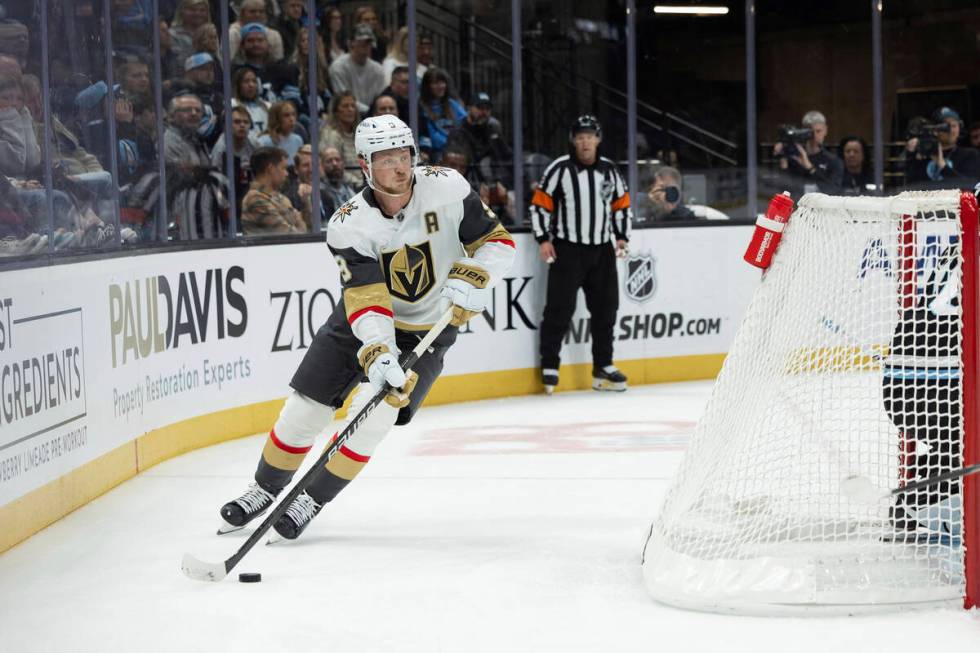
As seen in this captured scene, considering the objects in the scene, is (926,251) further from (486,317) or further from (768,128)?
(768,128)

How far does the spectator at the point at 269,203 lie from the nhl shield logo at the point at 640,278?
181cm

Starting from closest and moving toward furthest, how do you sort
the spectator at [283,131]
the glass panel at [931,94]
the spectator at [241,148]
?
the spectator at [241,148] → the spectator at [283,131] → the glass panel at [931,94]

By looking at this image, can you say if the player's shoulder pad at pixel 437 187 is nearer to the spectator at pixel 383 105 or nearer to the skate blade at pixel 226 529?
the skate blade at pixel 226 529

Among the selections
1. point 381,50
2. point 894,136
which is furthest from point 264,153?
point 894,136

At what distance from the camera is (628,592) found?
301 cm

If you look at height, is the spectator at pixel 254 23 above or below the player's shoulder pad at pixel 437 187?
above

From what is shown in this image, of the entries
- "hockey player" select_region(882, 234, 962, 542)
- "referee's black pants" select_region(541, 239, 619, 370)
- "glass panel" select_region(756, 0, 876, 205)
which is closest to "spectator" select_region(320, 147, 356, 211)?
"referee's black pants" select_region(541, 239, 619, 370)

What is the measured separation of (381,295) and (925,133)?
211 inches

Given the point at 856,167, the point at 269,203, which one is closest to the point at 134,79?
the point at 269,203

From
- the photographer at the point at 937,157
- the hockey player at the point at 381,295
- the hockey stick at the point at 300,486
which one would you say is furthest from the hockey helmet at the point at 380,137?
the photographer at the point at 937,157

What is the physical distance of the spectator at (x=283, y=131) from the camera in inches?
230

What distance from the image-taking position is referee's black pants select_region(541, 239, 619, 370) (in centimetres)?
648

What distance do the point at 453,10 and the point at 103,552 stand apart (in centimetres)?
401

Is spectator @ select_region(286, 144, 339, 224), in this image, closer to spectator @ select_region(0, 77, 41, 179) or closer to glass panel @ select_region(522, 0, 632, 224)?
glass panel @ select_region(522, 0, 632, 224)
